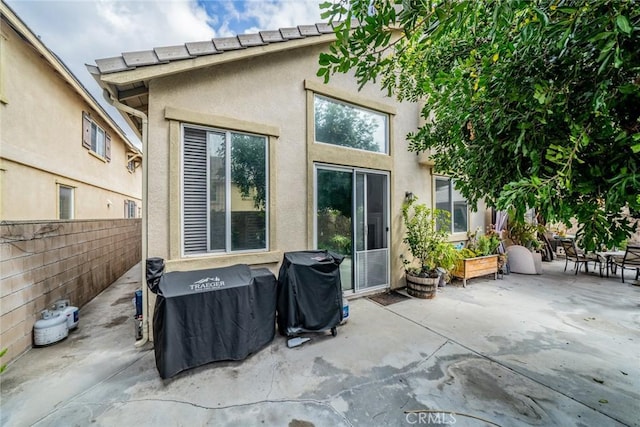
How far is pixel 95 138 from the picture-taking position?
27.1ft

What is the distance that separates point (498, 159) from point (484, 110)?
0.50m

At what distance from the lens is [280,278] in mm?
3508

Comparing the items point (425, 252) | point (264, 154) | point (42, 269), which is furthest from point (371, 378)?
point (42, 269)

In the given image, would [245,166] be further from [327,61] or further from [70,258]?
[70,258]

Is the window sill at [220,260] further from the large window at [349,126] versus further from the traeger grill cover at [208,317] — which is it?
the large window at [349,126]

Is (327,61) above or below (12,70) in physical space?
below

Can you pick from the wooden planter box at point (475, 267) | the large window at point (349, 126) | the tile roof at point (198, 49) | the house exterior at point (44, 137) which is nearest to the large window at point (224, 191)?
the tile roof at point (198, 49)

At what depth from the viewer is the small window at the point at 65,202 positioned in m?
6.26

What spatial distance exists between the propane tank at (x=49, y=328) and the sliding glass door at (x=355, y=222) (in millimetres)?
4056

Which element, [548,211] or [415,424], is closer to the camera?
[548,211]

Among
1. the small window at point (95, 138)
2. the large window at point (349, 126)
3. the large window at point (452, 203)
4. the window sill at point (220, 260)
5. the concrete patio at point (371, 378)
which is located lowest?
the concrete patio at point (371, 378)

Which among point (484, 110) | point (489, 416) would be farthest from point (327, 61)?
point (489, 416)

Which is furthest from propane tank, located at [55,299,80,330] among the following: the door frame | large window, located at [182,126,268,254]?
the door frame

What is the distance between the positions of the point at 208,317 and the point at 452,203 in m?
6.79
